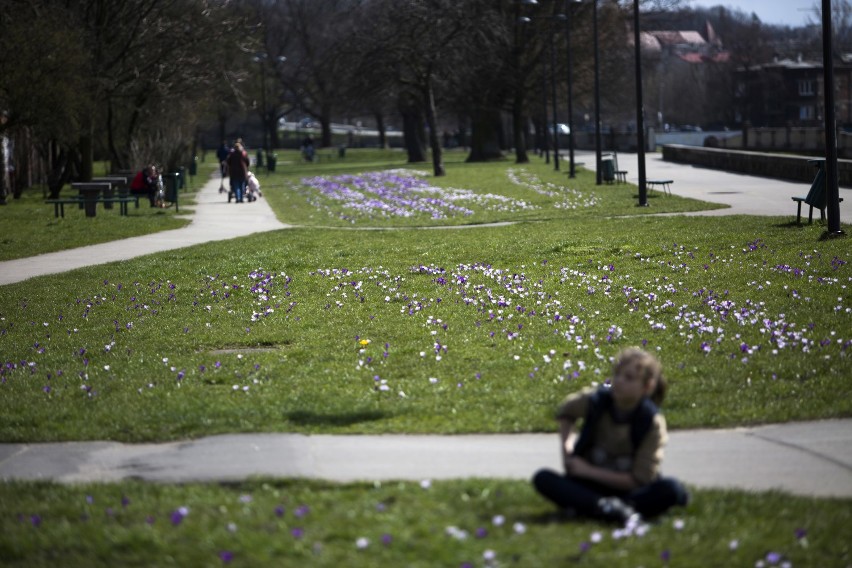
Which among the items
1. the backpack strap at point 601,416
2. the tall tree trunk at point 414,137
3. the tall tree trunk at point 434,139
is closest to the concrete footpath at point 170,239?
the backpack strap at point 601,416

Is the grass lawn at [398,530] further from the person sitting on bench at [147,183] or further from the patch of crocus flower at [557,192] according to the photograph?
the person sitting on bench at [147,183]

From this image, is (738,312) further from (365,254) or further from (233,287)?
(365,254)

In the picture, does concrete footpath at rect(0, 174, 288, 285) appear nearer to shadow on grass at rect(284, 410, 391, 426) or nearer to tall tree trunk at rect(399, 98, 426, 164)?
shadow on grass at rect(284, 410, 391, 426)

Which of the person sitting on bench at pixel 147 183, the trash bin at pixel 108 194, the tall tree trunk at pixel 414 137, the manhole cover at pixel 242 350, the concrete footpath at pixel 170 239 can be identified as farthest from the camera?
the tall tree trunk at pixel 414 137

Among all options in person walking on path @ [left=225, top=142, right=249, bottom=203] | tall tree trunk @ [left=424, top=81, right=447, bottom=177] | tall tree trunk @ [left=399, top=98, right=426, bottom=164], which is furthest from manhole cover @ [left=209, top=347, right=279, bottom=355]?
tall tree trunk @ [left=399, top=98, right=426, bottom=164]

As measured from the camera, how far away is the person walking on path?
1481 inches

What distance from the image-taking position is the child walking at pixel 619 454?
621 cm

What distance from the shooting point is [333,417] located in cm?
888

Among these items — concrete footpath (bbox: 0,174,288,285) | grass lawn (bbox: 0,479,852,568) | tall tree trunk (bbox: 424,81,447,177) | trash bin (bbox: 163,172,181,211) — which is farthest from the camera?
tall tree trunk (bbox: 424,81,447,177)

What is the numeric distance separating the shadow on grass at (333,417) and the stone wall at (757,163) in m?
22.3

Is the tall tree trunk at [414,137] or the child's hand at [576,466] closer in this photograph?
the child's hand at [576,466]

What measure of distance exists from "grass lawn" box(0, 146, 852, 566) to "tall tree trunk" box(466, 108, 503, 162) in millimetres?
51502

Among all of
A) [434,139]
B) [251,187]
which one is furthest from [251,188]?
[434,139]

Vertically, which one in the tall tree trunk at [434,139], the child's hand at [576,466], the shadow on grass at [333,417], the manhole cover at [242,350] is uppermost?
the tall tree trunk at [434,139]
